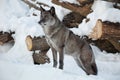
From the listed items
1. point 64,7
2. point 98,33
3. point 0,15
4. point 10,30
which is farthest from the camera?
point 0,15

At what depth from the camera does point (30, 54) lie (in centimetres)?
891

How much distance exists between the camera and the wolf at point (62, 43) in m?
6.54

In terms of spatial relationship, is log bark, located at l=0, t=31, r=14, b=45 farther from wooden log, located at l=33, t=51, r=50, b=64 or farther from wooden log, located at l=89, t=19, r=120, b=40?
wooden log, located at l=89, t=19, r=120, b=40

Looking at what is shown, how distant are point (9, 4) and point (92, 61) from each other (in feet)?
18.3

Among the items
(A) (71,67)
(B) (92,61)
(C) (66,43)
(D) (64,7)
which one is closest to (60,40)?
(C) (66,43)

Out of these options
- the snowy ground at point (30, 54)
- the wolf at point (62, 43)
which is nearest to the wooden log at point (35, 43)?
the snowy ground at point (30, 54)

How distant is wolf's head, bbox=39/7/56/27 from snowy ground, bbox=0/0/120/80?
80 centimetres

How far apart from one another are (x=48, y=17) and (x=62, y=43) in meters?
0.56

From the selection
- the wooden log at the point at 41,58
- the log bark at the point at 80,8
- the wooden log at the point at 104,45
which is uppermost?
the log bark at the point at 80,8

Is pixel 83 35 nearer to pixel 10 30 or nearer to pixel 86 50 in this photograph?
pixel 86 50

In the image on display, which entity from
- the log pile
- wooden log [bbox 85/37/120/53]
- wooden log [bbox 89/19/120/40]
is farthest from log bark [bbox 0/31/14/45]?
wooden log [bbox 89/19/120/40]

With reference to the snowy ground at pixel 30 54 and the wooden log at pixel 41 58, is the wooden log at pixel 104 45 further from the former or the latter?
the wooden log at pixel 41 58

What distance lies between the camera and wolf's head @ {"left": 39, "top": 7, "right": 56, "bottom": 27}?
20.9 feet

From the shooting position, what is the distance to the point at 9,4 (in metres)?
11.6
